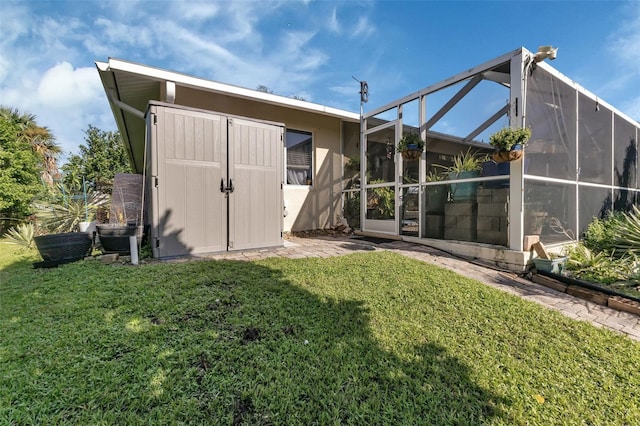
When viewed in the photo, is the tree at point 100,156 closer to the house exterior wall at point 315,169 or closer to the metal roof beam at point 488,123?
the house exterior wall at point 315,169

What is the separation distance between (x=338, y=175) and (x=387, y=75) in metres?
3.58

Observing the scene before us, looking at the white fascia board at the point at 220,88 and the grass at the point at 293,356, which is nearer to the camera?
the grass at the point at 293,356

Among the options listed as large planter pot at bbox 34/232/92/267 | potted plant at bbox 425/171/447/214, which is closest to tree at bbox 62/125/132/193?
large planter pot at bbox 34/232/92/267

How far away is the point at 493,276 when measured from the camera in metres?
3.95

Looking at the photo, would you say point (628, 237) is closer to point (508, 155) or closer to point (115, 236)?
point (508, 155)

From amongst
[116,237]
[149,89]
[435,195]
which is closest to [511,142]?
[435,195]

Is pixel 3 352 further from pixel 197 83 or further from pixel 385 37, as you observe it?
pixel 385 37

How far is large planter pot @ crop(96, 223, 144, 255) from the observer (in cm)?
393

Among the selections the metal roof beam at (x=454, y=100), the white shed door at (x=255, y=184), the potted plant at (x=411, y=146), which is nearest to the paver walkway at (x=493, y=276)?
the white shed door at (x=255, y=184)


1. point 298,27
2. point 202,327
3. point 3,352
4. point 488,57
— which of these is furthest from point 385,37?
point 3,352

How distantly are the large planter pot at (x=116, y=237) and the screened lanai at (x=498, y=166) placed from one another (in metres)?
4.98

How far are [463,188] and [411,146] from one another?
129 cm

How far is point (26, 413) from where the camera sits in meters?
1.38

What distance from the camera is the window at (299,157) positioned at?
7.50 m
